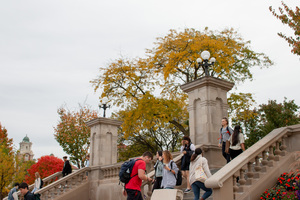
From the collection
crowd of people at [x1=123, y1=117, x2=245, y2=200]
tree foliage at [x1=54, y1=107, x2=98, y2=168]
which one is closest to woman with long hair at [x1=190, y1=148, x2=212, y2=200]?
crowd of people at [x1=123, y1=117, x2=245, y2=200]

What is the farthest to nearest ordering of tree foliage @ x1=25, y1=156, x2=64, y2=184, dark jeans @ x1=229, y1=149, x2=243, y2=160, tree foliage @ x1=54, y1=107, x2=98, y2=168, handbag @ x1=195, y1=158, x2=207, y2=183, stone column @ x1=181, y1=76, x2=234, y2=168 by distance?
tree foliage @ x1=25, y1=156, x2=64, y2=184 < tree foliage @ x1=54, y1=107, x2=98, y2=168 < stone column @ x1=181, y1=76, x2=234, y2=168 < dark jeans @ x1=229, y1=149, x2=243, y2=160 < handbag @ x1=195, y1=158, x2=207, y2=183

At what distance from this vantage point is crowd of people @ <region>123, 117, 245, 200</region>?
21.1 feet

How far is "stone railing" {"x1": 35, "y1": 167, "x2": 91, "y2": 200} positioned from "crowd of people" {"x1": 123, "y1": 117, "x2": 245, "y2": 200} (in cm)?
836

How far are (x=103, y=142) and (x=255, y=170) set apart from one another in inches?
436

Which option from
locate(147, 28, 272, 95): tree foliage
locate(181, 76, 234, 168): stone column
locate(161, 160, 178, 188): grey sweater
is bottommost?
locate(161, 160, 178, 188): grey sweater

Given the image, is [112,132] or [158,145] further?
[158,145]

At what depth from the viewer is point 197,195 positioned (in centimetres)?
782

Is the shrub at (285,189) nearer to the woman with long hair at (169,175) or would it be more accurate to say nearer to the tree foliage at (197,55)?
the woman with long hair at (169,175)

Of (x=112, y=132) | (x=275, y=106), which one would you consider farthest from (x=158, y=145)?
(x=112, y=132)

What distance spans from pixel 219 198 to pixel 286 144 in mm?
3531

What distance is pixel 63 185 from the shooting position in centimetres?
1639

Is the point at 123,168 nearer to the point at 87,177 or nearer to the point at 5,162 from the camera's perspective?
the point at 87,177

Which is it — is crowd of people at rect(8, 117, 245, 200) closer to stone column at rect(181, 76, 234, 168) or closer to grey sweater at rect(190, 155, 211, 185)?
grey sweater at rect(190, 155, 211, 185)

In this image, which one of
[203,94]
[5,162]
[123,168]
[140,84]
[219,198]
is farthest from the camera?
[140,84]
